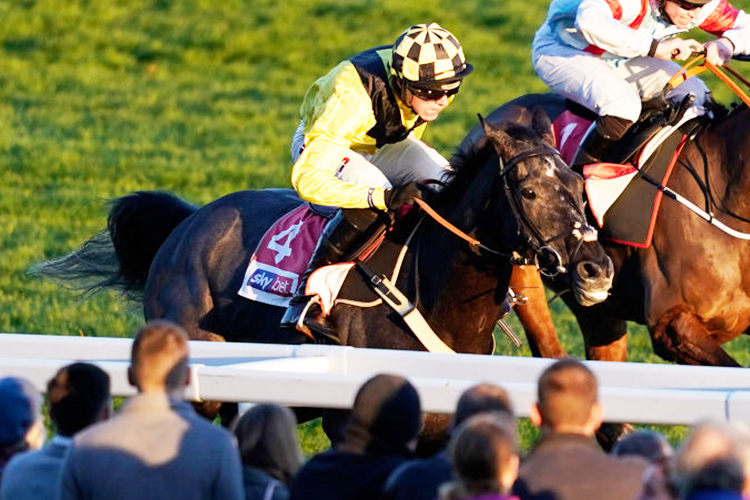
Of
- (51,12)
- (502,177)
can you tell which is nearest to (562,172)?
(502,177)

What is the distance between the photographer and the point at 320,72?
19797 mm

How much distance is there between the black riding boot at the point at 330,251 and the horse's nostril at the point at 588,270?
998 millimetres

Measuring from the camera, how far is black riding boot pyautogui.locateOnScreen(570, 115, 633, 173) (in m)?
7.70

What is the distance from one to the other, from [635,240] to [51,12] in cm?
1486

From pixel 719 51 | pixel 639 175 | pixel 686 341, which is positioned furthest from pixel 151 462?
pixel 719 51

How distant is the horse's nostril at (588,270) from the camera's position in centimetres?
632

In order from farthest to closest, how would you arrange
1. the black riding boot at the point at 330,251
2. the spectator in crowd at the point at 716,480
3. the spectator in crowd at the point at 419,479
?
1. the black riding boot at the point at 330,251
2. the spectator in crowd at the point at 419,479
3. the spectator in crowd at the point at 716,480

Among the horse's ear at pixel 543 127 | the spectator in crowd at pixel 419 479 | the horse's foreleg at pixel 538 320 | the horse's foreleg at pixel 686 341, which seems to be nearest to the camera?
the spectator in crowd at pixel 419 479

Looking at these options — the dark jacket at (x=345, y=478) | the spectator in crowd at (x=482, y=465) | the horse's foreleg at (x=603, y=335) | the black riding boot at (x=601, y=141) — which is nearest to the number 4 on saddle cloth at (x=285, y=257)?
the black riding boot at (x=601, y=141)

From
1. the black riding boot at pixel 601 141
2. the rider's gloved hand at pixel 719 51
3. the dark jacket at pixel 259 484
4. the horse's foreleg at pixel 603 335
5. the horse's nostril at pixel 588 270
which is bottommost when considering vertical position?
the horse's foreleg at pixel 603 335

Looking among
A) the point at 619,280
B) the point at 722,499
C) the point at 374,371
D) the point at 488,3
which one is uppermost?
the point at 722,499

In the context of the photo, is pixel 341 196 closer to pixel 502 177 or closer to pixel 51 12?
pixel 502 177

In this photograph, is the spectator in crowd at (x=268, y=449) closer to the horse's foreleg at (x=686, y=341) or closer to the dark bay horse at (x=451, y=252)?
the dark bay horse at (x=451, y=252)

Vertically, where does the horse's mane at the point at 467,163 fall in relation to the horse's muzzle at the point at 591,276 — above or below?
above
